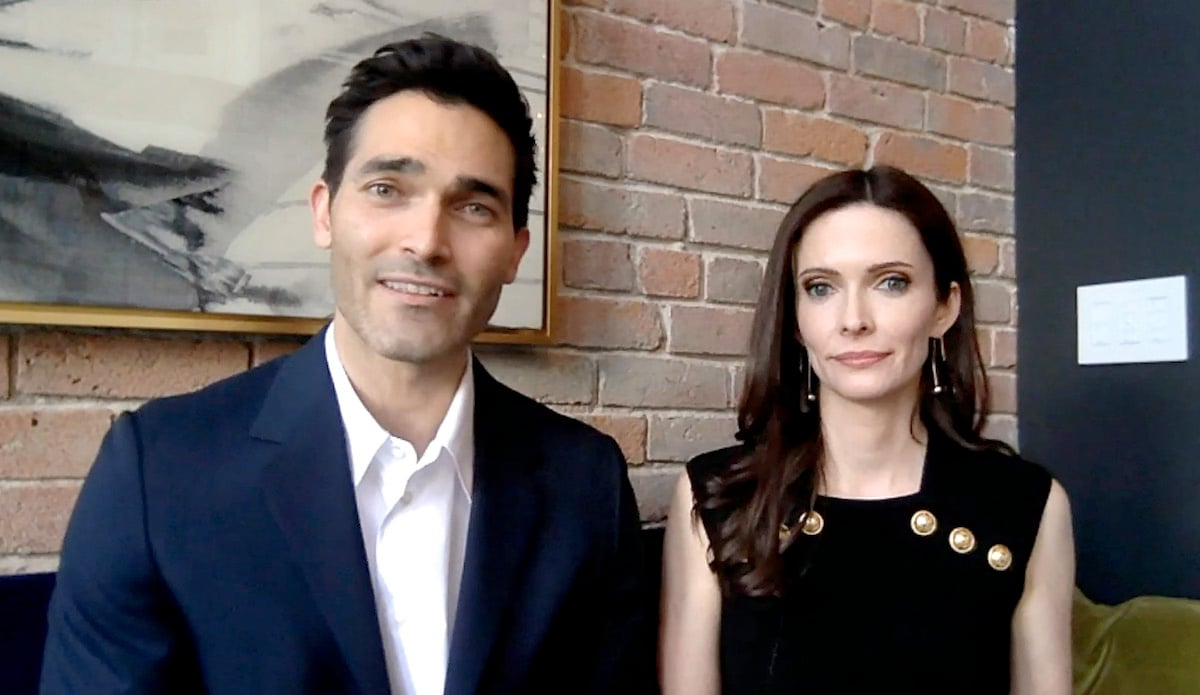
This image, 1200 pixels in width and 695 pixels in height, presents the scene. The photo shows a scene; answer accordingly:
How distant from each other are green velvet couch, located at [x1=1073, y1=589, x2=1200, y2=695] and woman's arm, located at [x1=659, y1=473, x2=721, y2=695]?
598 mm

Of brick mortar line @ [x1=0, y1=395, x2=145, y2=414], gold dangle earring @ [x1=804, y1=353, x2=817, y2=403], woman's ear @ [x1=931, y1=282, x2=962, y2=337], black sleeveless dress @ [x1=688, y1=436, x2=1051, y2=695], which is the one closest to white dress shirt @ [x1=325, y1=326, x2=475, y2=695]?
brick mortar line @ [x1=0, y1=395, x2=145, y2=414]

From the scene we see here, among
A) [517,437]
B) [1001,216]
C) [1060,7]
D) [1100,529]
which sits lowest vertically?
[1100,529]

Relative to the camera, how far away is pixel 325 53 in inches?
52.4

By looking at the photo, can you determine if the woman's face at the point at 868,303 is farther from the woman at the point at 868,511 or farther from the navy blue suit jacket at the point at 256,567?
the navy blue suit jacket at the point at 256,567

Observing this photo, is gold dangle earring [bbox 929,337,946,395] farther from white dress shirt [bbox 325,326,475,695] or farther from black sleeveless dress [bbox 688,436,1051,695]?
white dress shirt [bbox 325,326,475,695]

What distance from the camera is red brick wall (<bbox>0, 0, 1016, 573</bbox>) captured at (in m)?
1.54

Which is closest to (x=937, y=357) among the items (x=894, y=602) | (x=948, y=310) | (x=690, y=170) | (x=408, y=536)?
(x=948, y=310)

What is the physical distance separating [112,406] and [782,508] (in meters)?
0.86

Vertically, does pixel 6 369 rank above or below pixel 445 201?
below

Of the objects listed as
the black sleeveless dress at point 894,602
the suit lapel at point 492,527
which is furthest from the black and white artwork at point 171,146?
the black sleeveless dress at point 894,602

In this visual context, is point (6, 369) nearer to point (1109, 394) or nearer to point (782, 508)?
point (782, 508)

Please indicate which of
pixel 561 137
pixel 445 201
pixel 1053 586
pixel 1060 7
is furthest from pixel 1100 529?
pixel 445 201

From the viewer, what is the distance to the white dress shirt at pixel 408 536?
40.6 inches

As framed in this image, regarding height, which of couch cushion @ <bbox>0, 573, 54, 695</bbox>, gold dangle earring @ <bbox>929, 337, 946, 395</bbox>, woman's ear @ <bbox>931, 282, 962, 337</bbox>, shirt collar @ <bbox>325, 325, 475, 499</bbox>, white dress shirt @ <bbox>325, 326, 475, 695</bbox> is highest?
woman's ear @ <bbox>931, 282, 962, 337</bbox>
